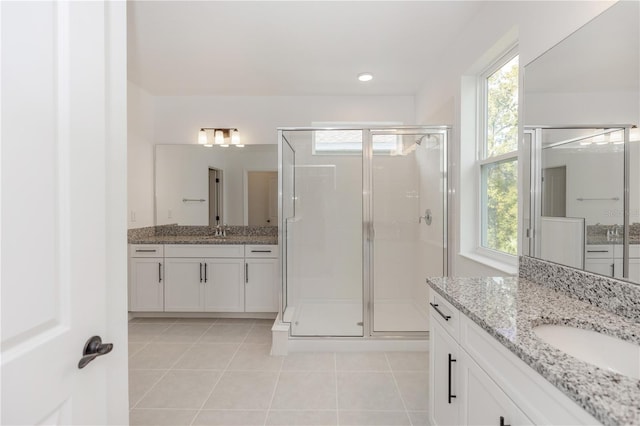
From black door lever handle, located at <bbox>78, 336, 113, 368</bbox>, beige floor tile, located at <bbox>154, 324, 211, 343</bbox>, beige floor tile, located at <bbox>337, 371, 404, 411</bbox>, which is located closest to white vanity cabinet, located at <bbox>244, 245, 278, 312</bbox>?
beige floor tile, located at <bbox>154, 324, 211, 343</bbox>

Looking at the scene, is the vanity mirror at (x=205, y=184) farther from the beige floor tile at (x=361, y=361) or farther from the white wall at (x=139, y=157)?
the beige floor tile at (x=361, y=361)

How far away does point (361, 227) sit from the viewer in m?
3.19

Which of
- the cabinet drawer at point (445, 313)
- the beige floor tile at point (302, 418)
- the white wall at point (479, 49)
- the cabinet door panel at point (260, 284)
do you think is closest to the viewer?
the cabinet drawer at point (445, 313)

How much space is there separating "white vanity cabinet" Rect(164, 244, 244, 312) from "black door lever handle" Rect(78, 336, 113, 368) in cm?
261

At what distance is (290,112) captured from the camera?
151 inches

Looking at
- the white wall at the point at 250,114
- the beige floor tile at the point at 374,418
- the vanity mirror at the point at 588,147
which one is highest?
the white wall at the point at 250,114

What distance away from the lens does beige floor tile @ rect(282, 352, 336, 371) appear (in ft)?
7.98

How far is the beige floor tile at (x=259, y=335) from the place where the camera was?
9.68 feet

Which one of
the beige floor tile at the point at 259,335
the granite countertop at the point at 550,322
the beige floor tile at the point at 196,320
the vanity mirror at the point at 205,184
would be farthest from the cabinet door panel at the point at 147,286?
the granite countertop at the point at 550,322

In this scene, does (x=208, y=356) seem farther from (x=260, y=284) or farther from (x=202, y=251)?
(x=202, y=251)

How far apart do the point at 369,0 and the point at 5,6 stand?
6.57ft

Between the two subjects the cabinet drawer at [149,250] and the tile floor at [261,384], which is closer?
the tile floor at [261,384]

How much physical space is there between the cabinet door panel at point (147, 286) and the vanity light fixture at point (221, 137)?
155 centimetres

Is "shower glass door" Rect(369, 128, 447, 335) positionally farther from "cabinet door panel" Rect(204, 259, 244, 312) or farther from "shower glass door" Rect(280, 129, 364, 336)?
"cabinet door panel" Rect(204, 259, 244, 312)
